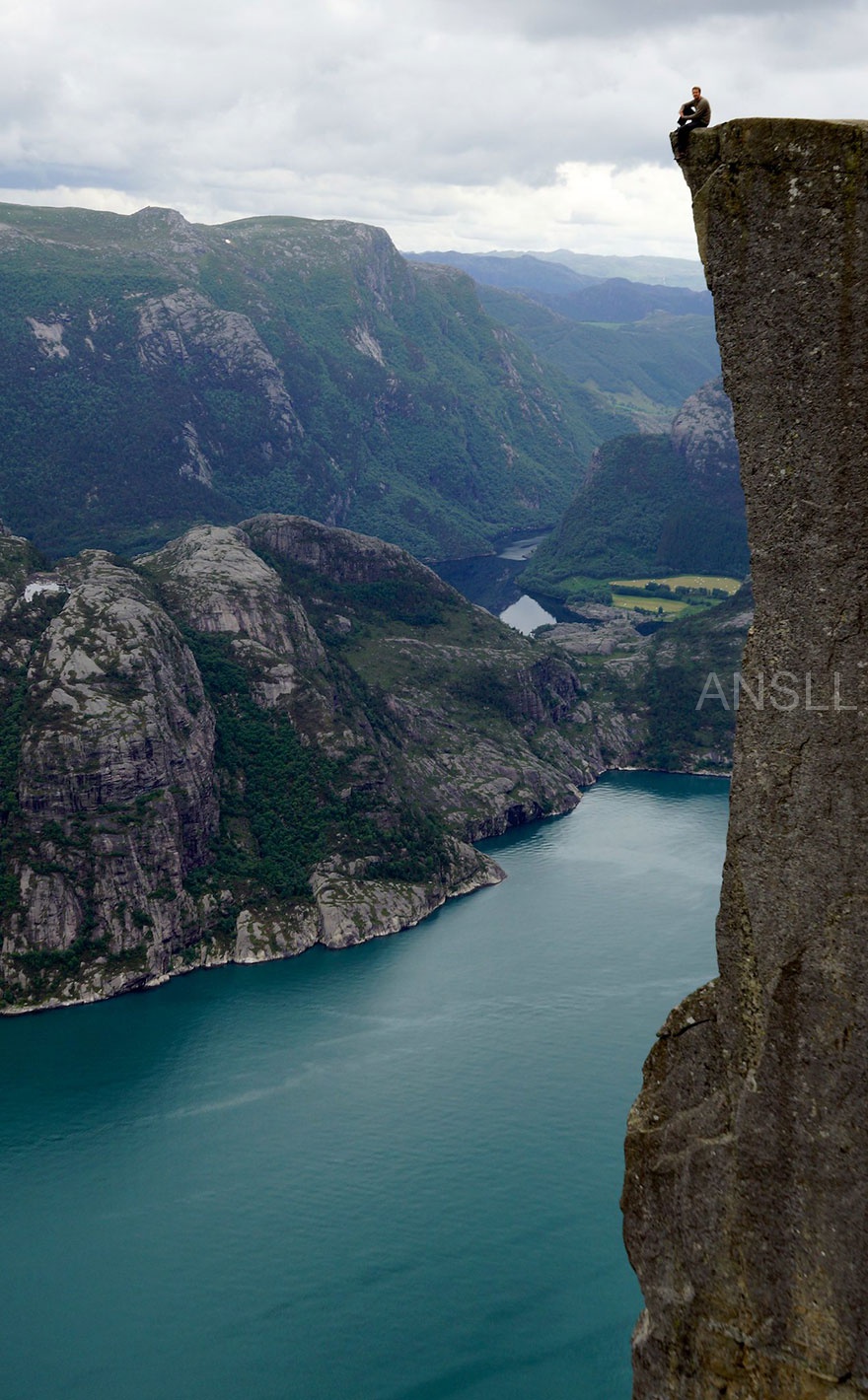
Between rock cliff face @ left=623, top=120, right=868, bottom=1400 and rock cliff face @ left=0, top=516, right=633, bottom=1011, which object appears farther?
rock cliff face @ left=0, top=516, right=633, bottom=1011

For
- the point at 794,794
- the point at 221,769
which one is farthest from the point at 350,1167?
the point at 794,794

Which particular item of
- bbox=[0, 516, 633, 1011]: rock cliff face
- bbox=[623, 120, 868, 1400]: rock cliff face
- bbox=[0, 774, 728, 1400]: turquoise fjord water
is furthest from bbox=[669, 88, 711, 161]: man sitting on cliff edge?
bbox=[0, 516, 633, 1011]: rock cliff face

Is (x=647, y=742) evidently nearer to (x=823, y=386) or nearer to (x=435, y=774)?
(x=435, y=774)

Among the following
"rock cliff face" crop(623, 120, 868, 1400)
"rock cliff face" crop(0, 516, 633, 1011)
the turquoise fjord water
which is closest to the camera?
"rock cliff face" crop(623, 120, 868, 1400)

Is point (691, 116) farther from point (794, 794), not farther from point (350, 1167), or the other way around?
point (350, 1167)

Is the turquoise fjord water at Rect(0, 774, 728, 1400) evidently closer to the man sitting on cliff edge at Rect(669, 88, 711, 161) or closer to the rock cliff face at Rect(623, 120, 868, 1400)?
the rock cliff face at Rect(623, 120, 868, 1400)

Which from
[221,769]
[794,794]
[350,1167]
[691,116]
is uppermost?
[691,116]
